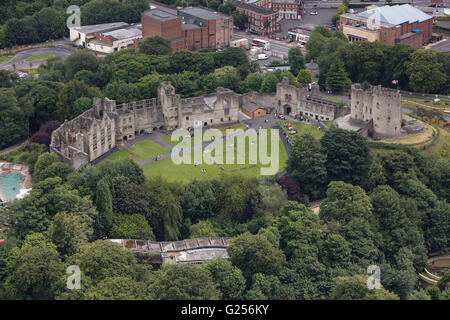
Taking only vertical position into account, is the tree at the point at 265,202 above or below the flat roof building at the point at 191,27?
below

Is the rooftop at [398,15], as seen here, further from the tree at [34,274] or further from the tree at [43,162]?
the tree at [34,274]

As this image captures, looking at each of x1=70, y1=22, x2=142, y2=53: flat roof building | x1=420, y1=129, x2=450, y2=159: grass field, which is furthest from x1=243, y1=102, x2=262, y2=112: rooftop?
x1=70, y1=22, x2=142, y2=53: flat roof building

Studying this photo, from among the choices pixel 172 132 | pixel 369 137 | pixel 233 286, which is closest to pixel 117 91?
pixel 172 132

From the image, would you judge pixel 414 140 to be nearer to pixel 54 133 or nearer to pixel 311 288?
pixel 311 288

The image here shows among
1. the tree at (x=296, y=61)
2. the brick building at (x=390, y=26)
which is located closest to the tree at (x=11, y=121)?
the tree at (x=296, y=61)

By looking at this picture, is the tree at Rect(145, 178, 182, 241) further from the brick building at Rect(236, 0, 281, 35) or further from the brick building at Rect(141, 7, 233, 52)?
the brick building at Rect(236, 0, 281, 35)

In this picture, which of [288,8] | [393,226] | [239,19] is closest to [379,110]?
[393,226]

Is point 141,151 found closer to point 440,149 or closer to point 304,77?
point 304,77
